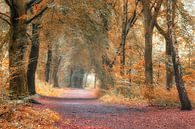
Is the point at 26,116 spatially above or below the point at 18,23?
below

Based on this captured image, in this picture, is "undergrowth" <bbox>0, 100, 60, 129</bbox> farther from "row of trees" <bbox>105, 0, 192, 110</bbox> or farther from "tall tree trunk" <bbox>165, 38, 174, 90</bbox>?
"tall tree trunk" <bbox>165, 38, 174, 90</bbox>

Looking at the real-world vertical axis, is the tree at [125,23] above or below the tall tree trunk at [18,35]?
above

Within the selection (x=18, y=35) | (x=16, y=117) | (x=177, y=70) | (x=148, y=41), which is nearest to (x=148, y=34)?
(x=148, y=41)

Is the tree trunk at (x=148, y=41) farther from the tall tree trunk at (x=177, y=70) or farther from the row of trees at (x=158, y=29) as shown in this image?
the tall tree trunk at (x=177, y=70)

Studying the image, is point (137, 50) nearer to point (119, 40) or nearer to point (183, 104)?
point (119, 40)

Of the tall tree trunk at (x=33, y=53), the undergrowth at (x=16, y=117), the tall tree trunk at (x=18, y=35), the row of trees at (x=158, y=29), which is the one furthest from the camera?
the tall tree trunk at (x=33, y=53)

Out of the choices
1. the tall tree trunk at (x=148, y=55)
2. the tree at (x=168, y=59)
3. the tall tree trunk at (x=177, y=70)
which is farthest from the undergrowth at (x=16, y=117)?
the tall tree trunk at (x=148, y=55)

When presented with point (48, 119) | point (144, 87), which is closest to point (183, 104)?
point (144, 87)

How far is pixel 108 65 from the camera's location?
1321 inches

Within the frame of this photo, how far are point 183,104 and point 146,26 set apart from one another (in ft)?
19.4

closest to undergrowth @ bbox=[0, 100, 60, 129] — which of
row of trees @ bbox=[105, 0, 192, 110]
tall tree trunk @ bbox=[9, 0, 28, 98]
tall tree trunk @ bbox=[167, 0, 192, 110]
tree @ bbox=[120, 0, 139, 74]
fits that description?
tall tree trunk @ bbox=[9, 0, 28, 98]

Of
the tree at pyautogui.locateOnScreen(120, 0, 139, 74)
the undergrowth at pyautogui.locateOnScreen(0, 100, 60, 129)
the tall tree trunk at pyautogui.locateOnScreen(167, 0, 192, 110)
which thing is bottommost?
the undergrowth at pyautogui.locateOnScreen(0, 100, 60, 129)

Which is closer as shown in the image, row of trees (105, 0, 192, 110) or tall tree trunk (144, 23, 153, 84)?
row of trees (105, 0, 192, 110)

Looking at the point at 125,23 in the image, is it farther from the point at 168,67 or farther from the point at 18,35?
the point at 18,35
